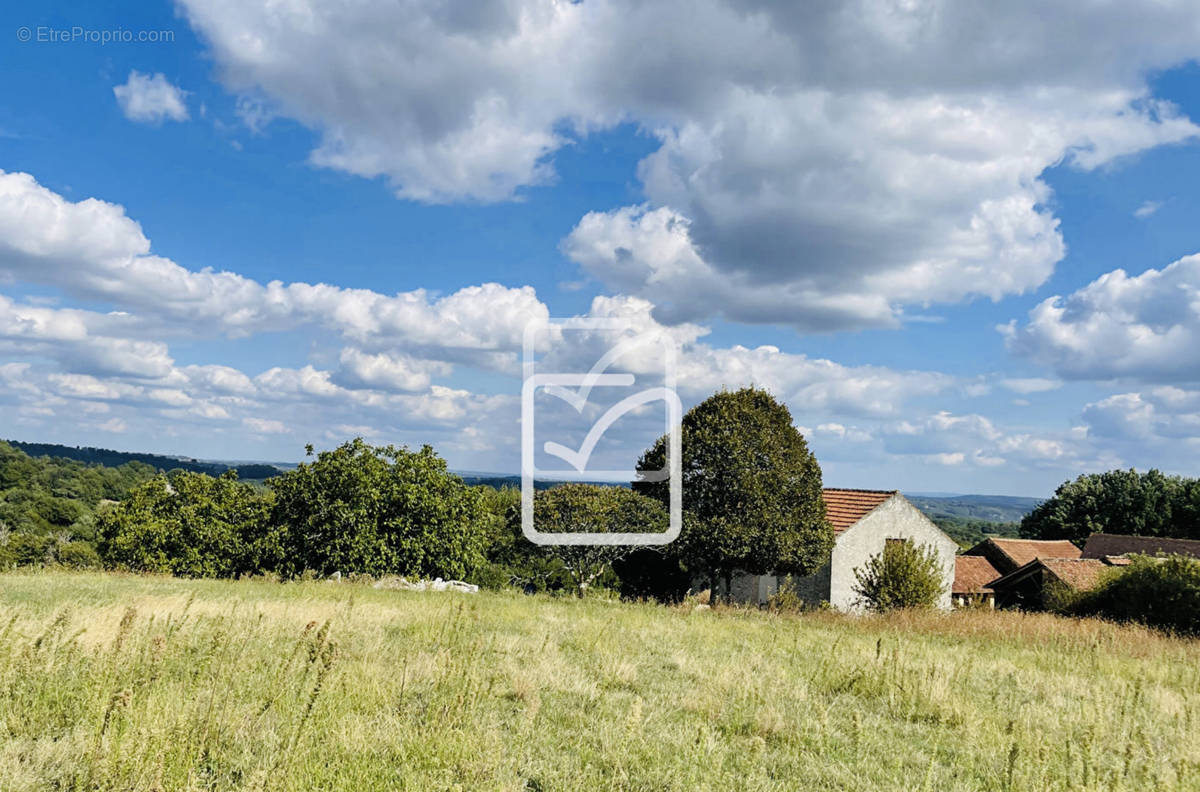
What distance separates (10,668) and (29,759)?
1.71 meters

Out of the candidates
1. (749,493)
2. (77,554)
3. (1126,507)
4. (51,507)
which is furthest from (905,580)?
(51,507)

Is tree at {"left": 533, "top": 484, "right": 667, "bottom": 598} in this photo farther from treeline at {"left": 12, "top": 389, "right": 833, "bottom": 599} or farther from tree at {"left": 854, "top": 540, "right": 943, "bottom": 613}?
tree at {"left": 854, "top": 540, "right": 943, "bottom": 613}

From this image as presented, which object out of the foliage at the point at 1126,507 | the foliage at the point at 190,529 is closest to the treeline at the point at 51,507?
the foliage at the point at 190,529

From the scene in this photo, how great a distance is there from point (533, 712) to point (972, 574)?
4373 centimetres

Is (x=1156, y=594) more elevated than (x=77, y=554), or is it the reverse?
(x=1156, y=594)

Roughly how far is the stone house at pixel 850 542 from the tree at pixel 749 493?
3037 mm

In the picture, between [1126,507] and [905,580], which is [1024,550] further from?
[905,580]

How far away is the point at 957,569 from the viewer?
4147cm

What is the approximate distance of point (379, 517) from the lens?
23.5m

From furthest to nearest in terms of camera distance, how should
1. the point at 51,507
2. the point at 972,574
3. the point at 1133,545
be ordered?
the point at 51,507, the point at 1133,545, the point at 972,574

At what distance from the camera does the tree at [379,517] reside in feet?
75.2

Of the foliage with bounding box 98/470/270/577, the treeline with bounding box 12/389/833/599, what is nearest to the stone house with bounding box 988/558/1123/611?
the treeline with bounding box 12/389/833/599

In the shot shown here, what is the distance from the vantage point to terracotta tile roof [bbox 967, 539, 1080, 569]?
1848 inches

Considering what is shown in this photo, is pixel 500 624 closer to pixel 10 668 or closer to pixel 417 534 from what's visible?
pixel 10 668
